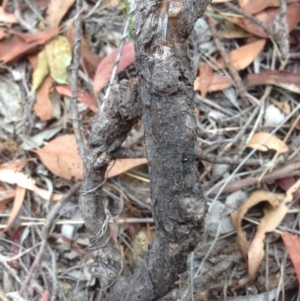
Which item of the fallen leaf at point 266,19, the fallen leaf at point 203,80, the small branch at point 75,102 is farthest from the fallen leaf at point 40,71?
the fallen leaf at point 266,19

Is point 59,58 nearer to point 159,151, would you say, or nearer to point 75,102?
point 75,102

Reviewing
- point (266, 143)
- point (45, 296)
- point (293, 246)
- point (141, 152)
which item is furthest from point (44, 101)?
point (293, 246)

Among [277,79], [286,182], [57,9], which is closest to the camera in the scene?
[286,182]

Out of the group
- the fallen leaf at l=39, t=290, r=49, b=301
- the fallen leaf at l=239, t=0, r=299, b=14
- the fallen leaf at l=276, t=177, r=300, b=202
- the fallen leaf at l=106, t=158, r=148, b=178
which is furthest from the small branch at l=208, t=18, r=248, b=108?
the fallen leaf at l=39, t=290, r=49, b=301

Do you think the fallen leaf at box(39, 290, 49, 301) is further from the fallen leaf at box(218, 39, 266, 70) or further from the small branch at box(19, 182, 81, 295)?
the fallen leaf at box(218, 39, 266, 70)

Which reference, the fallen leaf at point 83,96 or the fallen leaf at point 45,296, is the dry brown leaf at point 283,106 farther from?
the fallen leaf at point 45,296

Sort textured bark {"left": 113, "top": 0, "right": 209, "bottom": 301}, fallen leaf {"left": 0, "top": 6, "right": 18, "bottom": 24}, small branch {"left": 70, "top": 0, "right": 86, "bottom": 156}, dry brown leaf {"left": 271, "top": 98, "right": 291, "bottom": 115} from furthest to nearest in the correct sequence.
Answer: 1. fallen leaf {"left": 0, "top": 6, "right": 18, "bottom": 24}
2. dry brown leaf {"left": 271, "top": 98, "right": 291, "bottom": 115}
3. small branch {"left": 70, "top": 0, "right": 86, "bottom": 156}
4. textured bark {"left": 113, "top": 0, "right": 209, "bottom": 301}
